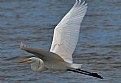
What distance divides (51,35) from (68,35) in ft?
16.2

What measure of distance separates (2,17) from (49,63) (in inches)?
286

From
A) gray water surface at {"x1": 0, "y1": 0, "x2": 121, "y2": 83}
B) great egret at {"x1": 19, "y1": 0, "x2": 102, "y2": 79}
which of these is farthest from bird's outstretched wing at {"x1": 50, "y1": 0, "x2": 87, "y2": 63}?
gray water surface at {"x1": 0, "y1": 0, "x2": 121, "y2": 83}

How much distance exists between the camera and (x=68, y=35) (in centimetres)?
846

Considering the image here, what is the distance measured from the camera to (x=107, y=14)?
1536 cm

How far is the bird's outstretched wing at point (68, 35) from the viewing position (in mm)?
8414

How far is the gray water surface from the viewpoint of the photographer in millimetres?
10273

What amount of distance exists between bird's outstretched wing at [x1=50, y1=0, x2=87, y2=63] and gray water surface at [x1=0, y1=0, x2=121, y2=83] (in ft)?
4.94

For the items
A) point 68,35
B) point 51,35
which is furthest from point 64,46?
point 51,35

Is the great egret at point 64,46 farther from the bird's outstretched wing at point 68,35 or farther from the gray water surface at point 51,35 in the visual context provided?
the gray water surface at point 51,35

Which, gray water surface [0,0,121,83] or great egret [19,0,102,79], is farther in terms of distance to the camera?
gray water surface [0,0,121,83]

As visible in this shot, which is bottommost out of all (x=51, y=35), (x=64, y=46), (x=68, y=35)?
(x=51, y=35)

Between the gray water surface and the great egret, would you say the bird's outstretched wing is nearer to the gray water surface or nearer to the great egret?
the great egret

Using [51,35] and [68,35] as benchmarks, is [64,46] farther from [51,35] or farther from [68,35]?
[51,35]

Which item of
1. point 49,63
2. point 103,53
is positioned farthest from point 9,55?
point 49,63
